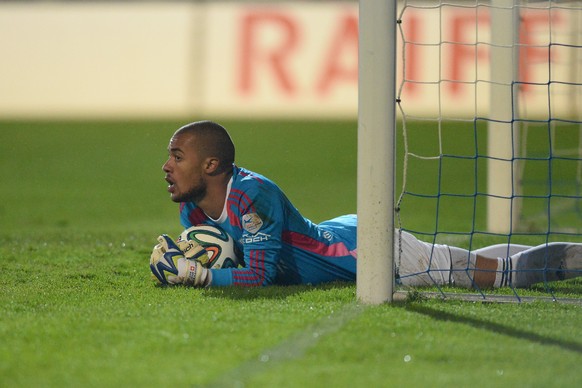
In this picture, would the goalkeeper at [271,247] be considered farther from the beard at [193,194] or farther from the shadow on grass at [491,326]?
the shadow on grass at [491,326]

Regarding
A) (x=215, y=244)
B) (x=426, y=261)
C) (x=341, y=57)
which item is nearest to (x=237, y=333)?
(x=215, y=244)

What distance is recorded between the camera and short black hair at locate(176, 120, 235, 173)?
5039 mm

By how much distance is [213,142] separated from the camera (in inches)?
199

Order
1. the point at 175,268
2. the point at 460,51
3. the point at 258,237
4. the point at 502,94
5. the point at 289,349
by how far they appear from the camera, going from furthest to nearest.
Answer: the point at 460,51 < the point at 502,94 < the point at 175,268 < the point at 258,237 < the point at 289,349

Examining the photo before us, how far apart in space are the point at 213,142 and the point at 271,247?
2.07ft

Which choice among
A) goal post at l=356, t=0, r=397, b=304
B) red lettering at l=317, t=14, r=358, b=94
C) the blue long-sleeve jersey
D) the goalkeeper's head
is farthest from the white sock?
red lettering at l=317, t=14, r=358, b=94

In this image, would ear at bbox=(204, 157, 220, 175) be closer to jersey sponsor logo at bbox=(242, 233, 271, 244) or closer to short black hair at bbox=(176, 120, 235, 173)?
short black hair at bbox=(176, 120, 235, 173)

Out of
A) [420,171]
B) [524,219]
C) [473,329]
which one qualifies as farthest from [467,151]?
[473,329]

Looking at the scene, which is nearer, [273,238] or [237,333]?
[237,333]

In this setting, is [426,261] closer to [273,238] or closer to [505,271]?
[505,271]

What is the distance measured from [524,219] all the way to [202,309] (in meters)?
4.69

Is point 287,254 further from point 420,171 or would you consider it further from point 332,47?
point 332,47

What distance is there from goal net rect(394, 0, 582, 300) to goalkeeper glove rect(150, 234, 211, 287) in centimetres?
101

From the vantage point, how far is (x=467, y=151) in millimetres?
14820
